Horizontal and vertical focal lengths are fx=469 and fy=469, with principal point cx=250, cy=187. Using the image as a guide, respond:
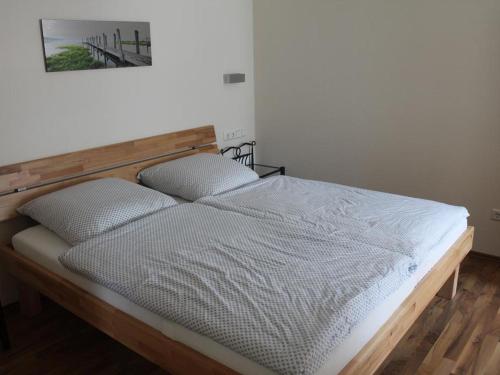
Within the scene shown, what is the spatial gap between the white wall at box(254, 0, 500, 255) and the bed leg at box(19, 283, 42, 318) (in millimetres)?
2296

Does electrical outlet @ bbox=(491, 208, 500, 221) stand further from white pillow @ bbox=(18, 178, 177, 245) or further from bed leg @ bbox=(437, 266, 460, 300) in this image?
white pillow @ bbox=(18, 178, 177, 245)

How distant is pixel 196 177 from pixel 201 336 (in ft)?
4.81

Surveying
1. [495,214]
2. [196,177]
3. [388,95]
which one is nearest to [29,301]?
[196,177]

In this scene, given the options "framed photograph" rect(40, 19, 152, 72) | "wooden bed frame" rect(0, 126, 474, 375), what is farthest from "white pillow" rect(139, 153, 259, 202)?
"framed photograph" rect(40, 19, 152, 72)

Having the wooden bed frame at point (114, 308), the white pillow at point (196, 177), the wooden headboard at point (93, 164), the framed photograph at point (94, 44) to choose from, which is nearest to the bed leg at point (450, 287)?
the wooden bed frame at point (114, 308)

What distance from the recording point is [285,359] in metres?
1.46

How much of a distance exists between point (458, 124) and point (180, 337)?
2.43m

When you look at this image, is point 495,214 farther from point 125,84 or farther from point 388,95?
point 125,84

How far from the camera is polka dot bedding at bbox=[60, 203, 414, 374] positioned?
61.4 inches

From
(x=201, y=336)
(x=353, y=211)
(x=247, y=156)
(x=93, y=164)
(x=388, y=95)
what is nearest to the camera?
(x=201, y=336)

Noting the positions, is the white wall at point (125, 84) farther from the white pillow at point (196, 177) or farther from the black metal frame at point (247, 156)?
the white pillow at point (196, 177)

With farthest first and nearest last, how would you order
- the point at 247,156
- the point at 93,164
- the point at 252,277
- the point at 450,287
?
1. the point at 247,156
2. the point at 93,164
3. the point at 450,287
4. the point at 252,277

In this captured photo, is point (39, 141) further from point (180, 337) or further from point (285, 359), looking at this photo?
point (285, 359)

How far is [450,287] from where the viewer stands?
2.76m
